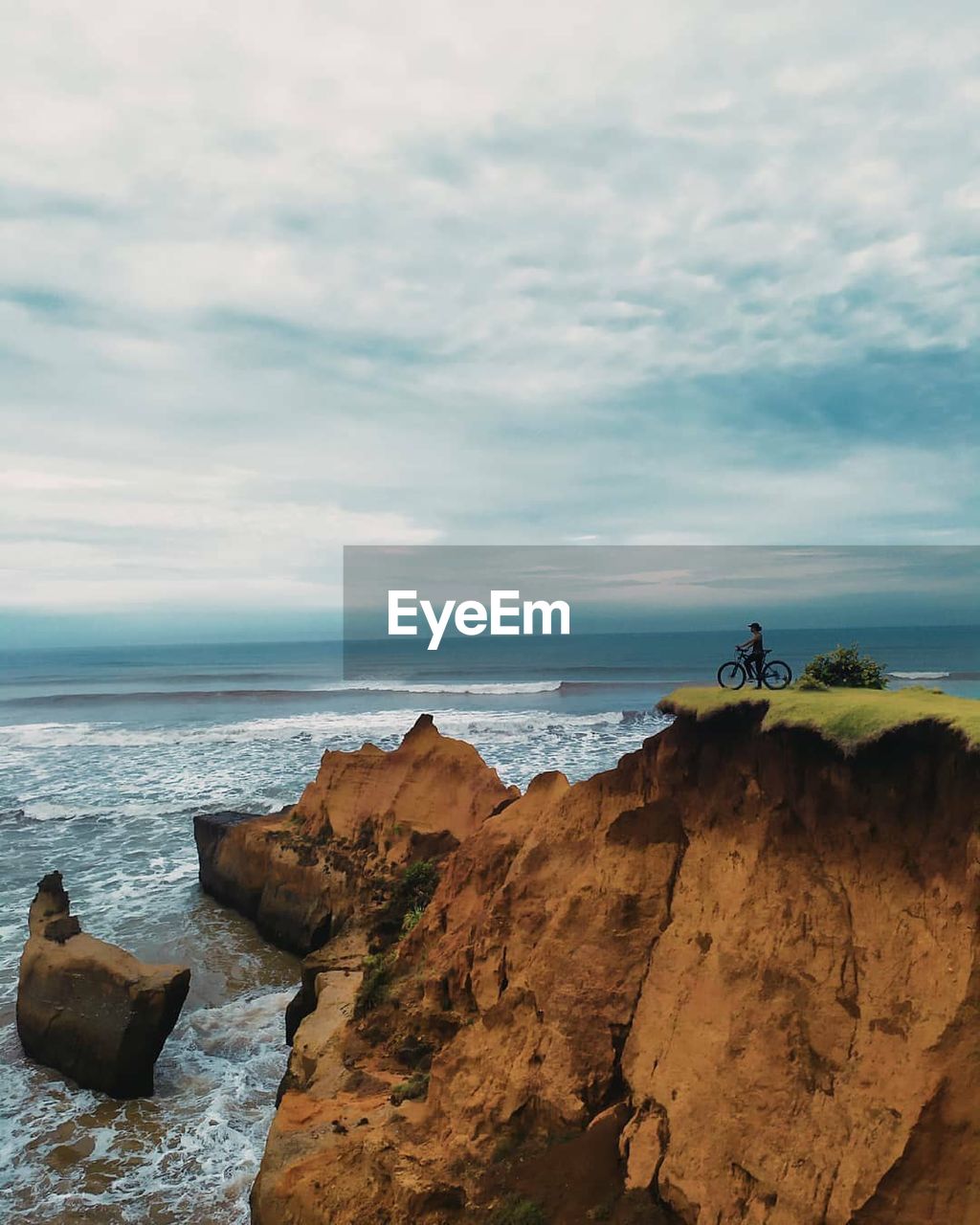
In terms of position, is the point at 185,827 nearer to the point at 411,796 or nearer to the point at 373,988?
the point at 411,796

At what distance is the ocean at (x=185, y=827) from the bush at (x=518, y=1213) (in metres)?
5.08

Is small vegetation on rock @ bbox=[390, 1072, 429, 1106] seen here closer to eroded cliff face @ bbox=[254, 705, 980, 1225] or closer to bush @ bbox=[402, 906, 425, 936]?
eroded cliff face @ bbox=[254, 705, 980, 1225]

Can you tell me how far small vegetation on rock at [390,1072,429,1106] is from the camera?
9.62 metres

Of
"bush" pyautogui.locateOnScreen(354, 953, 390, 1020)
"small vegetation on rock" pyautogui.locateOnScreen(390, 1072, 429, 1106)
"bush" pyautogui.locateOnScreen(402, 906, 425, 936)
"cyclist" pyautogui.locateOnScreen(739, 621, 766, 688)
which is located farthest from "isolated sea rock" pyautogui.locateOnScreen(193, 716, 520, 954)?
"small vegetation on rock" pyautogui.locateOnScreen(390, 1072, 429, 1106)

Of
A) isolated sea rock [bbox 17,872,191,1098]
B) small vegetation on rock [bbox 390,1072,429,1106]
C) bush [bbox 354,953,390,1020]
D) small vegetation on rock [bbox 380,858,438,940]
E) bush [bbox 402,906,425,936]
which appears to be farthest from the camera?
small vegetation on rock [bbox 380,858,438,940]

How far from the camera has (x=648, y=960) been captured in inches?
355

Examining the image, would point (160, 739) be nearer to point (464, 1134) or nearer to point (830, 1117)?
point (464, 1134)

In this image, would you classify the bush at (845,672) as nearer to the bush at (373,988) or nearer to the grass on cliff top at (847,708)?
the grass on cliff top at (847,708)

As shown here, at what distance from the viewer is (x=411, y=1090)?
9727 mm

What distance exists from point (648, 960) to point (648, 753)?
2.35 m

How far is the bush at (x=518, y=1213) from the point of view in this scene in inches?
291

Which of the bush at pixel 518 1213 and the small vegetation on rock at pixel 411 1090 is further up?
the bush at pixel 518 1213

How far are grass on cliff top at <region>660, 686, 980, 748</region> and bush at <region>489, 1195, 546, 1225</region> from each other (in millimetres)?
5086

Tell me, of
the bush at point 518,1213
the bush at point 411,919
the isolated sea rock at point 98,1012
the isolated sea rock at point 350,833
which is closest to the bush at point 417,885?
the bush at point 411,919
